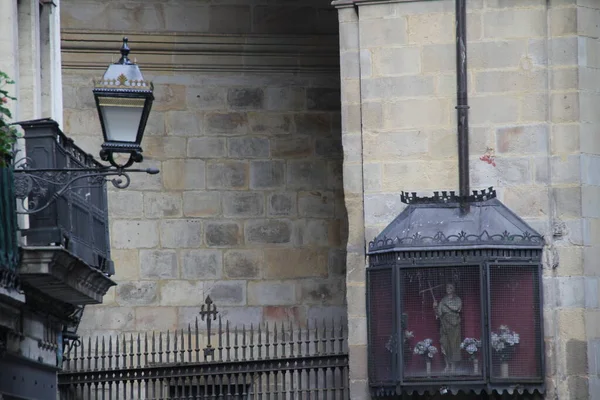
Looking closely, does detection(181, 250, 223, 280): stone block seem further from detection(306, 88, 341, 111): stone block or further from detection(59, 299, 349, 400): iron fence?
detection(306, 88, 341, 111): stone block

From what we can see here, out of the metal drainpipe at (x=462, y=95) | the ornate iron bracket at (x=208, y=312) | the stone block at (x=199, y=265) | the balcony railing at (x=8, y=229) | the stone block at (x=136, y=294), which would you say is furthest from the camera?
the stone block at (x=199, y=265)

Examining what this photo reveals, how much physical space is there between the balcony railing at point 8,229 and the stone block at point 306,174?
25.2ft

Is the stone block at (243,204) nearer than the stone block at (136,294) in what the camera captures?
No

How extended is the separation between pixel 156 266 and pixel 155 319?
1.84ft

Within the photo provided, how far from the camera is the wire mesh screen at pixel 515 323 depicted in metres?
17.7

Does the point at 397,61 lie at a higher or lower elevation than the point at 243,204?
higher

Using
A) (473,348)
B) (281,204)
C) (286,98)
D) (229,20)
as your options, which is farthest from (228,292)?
(473,348)

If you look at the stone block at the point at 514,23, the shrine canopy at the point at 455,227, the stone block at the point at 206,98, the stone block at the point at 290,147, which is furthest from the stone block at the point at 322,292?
the stone block at the point at 514,23

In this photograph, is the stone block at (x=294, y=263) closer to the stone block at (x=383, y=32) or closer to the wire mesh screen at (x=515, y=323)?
the stone block at (x=383, y=32)

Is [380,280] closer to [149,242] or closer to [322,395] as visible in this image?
[322,395]

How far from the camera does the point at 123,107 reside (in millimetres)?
14328

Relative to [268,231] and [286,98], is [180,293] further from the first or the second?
[286,98]

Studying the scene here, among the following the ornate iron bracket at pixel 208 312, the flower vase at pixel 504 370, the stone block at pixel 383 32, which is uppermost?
the stone block at pixel 383 32

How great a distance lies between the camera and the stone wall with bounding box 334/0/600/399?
1812 centimetres
